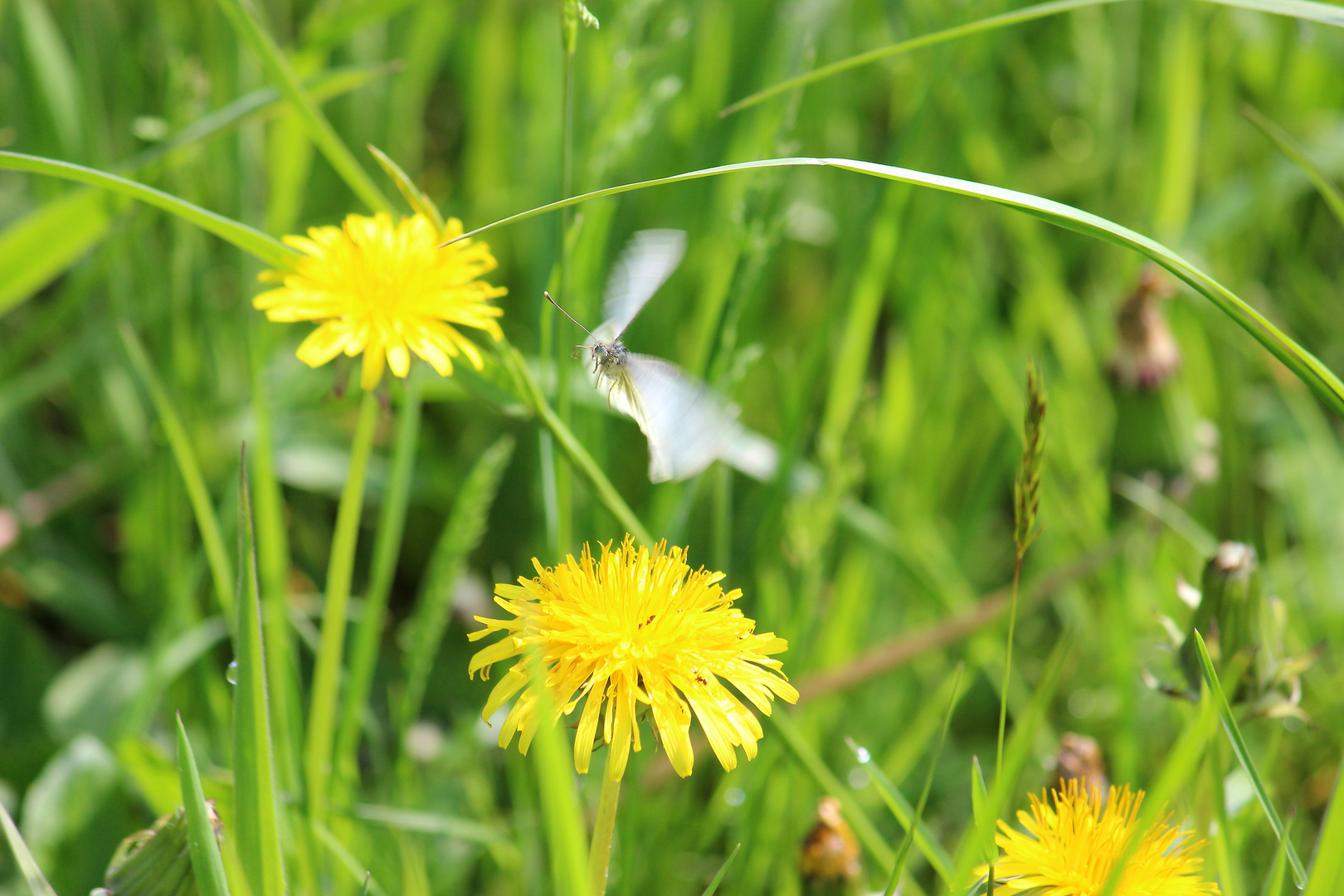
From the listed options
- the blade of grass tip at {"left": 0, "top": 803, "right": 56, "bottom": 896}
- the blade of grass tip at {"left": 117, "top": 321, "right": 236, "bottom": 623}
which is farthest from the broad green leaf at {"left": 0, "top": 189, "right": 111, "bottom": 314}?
the blade of grass tip at {"left": 0, "top": 803, "right": 56, "bottom": 896}

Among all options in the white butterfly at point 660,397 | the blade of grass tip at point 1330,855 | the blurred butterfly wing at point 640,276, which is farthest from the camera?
the blurred butterfly wing at point 640,276

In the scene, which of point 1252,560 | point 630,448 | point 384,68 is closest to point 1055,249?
point 630,448

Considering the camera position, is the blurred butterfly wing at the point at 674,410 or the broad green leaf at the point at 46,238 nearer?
the blurred butterfly wing at the point at 674,410

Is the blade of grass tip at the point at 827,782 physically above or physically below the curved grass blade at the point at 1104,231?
below

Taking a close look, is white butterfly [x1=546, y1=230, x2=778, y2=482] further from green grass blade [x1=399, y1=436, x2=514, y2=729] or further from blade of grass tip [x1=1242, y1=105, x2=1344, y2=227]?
blade of grass tip [x1=1242, y1=105, x2=1344, y2=227]

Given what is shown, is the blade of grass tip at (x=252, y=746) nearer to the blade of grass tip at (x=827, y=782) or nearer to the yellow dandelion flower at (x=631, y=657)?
the yellow dandelion flower at (x=631, y=657)

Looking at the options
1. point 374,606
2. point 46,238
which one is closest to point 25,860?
point 374,606

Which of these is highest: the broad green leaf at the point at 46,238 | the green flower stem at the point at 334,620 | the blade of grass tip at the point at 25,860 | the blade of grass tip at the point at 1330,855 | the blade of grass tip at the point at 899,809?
the broad green leaf at the point at 46,238

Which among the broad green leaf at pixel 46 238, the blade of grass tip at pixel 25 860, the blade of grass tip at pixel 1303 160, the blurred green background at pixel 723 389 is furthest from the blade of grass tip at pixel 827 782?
the broad green leaf at pixel 46 238

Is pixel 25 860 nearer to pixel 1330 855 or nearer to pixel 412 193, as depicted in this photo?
pixel 412 193
